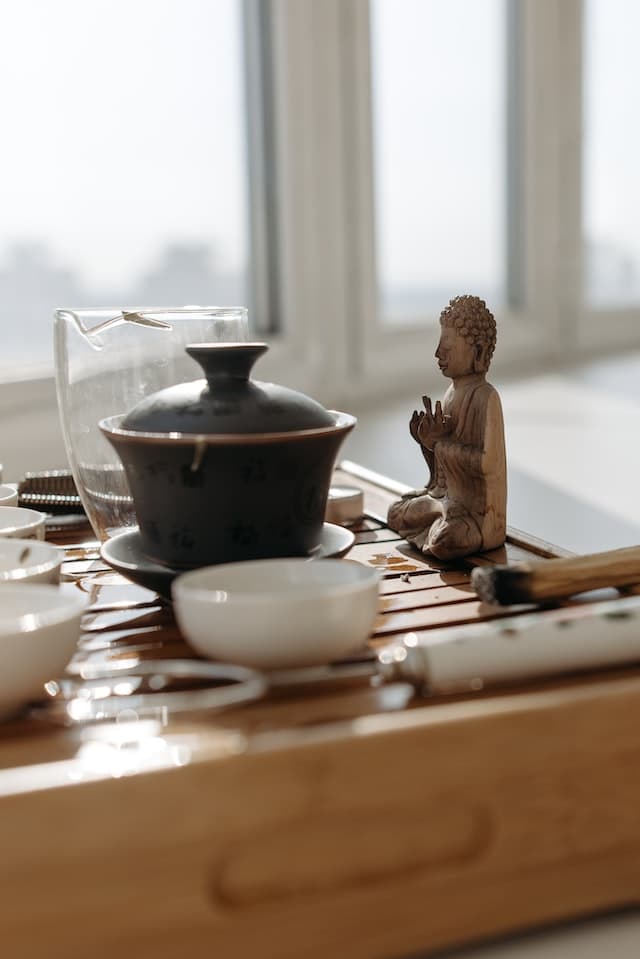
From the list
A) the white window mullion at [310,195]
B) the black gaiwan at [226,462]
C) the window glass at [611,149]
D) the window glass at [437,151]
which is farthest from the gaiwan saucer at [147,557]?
the window glass at [611,149]

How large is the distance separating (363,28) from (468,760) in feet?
6.48

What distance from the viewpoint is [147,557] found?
0.80 meters

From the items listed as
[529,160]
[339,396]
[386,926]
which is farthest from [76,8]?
[386,926]

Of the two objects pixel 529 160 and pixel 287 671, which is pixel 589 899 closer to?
pixel 287 671

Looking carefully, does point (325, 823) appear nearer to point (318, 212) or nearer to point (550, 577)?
point (550, 577)

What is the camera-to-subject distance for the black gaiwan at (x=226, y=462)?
0.74m

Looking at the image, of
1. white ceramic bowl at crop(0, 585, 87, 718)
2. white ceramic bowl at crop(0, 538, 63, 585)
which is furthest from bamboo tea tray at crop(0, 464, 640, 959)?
white ceramic bowl at crop(0, 538, 63, 585)

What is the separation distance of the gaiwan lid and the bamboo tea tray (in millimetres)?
201

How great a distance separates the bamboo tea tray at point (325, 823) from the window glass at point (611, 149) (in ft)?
8.18

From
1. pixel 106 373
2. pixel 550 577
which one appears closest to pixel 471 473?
pixel 550 577

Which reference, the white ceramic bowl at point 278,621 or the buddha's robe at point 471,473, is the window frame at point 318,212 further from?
the white ceramic bowl at point 278,621

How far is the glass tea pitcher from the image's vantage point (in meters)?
0.99

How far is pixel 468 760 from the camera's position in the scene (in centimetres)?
57

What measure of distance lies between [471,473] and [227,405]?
0.25m
